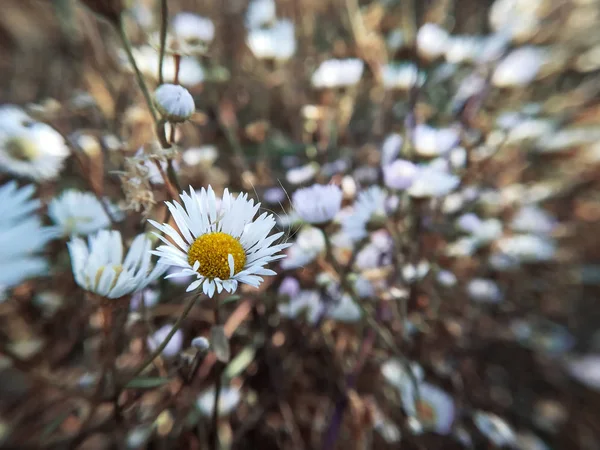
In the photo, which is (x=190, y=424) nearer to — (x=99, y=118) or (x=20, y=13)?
(x=99, y=118)

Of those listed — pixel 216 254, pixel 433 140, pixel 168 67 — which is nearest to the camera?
pixel 216 254

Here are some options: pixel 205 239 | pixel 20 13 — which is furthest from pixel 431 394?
pixel 20 13

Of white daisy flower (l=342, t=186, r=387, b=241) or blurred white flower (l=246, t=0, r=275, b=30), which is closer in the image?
white daisy flower (l=342, t=186, r=387, b=241)

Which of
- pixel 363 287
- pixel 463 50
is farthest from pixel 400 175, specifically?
pixel 463 50

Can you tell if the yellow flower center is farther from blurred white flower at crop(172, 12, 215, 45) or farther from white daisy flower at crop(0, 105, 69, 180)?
blurred white flower at crop(172, 12, 215, 45)

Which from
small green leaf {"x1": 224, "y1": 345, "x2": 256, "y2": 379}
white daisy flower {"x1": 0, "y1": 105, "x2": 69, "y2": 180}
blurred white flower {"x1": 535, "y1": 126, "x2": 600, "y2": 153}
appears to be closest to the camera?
small green leaf {"x1": 224, "y1": 345, "x2": 256, "y2": 379}

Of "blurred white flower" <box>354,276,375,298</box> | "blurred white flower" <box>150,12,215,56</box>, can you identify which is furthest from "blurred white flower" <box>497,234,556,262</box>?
"blurred white flower" <box>150,12,215,56</box>

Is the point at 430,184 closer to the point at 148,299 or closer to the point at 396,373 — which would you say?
the point at 396,373
